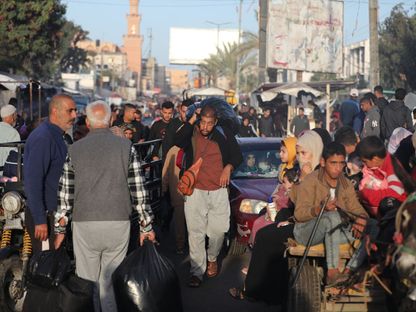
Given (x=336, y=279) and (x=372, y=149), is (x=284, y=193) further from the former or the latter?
(x=336, y=279)

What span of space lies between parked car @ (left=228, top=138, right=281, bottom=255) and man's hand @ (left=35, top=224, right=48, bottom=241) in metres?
4.10

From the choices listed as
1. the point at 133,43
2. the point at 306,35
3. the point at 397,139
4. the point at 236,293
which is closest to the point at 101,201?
the point at 236,293

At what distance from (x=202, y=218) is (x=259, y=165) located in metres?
2.67

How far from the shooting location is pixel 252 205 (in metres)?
10.9

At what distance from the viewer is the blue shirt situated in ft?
23.4

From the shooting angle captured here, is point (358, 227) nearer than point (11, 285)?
Yes

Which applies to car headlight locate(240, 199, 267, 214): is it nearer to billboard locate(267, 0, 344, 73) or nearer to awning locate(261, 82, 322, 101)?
awning locate(261, 82, 322, 101)

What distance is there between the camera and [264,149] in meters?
12.3

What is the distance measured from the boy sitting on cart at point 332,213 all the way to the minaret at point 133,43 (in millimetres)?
179117

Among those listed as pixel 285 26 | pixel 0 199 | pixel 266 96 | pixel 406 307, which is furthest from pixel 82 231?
pixel 285 26

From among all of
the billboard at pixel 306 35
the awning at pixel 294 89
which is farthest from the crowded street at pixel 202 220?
the billboard at pixel 306 35

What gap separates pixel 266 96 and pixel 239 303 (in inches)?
998

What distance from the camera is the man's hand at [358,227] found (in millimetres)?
6371

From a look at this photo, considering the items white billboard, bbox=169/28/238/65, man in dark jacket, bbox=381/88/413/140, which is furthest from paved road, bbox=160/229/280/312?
white billboard, bbox=169/28/238/65
